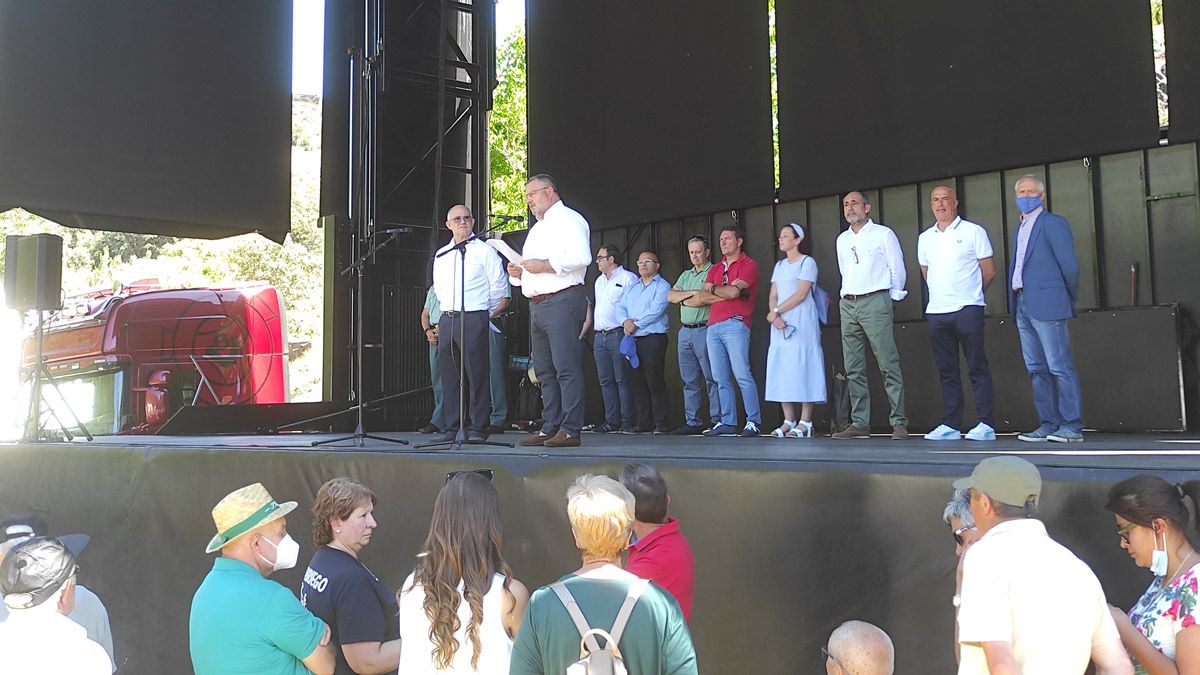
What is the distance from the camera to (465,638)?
2453 millimetres

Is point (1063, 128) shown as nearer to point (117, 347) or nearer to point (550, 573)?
point (550, 573)

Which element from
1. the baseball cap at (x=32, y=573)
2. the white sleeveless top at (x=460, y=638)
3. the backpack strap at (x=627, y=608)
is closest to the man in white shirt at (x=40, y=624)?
the baseball cap at (x=32, y=573)

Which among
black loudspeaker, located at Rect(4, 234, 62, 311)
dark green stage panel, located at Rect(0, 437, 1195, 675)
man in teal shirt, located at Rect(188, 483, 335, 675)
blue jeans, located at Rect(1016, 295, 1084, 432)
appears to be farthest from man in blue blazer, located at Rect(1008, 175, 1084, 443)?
black loudspeaker, located at Rect(4, 234, 62, 311)

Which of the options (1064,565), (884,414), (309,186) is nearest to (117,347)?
(884,414)

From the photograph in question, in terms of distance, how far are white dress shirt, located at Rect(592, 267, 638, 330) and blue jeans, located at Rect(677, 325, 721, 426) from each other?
601 millimetres

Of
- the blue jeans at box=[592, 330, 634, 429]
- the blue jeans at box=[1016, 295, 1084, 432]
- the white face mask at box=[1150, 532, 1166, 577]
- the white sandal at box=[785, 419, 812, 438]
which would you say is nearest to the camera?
the white face mask at box=[1150, 532, 1166, 577]

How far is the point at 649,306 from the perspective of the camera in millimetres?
7816

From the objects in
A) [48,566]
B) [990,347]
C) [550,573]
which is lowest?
[550,573]

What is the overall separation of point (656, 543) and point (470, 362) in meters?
3.24

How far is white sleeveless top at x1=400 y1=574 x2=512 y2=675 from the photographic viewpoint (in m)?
2.45

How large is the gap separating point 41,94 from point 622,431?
5.36 metres

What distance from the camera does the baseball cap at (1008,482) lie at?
2.31 metres

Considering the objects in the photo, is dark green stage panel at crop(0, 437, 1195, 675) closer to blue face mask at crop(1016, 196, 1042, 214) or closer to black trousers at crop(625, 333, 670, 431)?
Result: blue face mask at crop(1016, 196, 1042, 214)

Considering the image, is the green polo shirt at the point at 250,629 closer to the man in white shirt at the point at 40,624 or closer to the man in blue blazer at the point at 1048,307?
the man in white shirt at the point at 40,624
